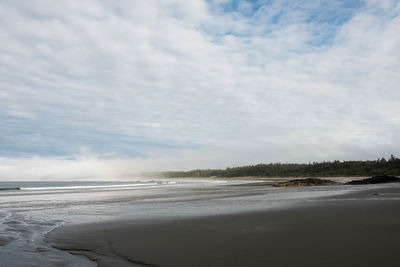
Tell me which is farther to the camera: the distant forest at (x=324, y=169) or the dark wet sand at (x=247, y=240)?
the distant forest at (x=324, y=169)

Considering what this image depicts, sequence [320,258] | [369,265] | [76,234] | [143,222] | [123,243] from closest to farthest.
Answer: [369,265], [320,258], [123,243], [76,234], [143,222]

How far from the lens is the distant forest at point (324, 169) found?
66875 millimetres

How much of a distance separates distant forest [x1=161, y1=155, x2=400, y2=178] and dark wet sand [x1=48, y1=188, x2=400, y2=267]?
6166 centimetres

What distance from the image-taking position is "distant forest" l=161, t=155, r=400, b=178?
66.9m

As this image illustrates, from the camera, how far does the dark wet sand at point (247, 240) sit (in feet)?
16.7

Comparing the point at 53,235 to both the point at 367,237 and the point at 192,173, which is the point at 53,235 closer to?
the point at 367,237

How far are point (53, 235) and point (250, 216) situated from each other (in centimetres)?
589

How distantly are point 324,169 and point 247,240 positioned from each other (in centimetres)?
8057

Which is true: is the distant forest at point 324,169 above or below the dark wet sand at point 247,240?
above

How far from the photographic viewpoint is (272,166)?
97.4m

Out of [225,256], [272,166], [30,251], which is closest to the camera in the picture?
[225,256]

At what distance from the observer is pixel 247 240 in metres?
6.48

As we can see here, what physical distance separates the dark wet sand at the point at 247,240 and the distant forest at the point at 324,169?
202 feet

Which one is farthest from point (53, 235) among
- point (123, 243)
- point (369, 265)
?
point (369, 265)
